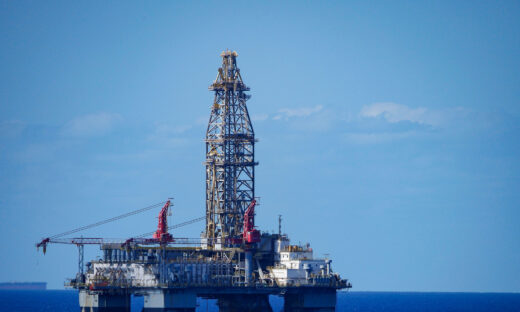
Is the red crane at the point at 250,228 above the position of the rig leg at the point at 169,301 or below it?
above

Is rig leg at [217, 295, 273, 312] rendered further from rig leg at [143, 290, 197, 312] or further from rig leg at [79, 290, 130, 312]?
rig leg at [79, 290, 130, 312]

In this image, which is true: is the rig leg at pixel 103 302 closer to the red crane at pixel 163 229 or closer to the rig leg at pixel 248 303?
the red crane at pixel 163 229

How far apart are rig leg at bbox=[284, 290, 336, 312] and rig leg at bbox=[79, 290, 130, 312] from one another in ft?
60.9

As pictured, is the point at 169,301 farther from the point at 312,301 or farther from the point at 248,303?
the point at 312,301

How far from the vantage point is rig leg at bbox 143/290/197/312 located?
101m

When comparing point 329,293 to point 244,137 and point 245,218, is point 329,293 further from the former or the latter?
point 244,137

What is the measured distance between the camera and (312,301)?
109750mm

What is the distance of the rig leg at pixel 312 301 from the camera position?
10944cm

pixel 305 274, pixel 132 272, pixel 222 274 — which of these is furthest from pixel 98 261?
pixel 305 274

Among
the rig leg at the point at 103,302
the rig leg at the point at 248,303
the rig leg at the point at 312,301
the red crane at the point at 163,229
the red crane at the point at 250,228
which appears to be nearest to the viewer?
the rig leg at the point at 103,302

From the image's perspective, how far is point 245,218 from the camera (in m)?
111

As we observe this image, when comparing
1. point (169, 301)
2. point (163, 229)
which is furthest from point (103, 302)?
point (163, 229)

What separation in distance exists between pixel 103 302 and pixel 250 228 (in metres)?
18.4

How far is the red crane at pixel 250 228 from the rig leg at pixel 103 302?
1490 centimetres
